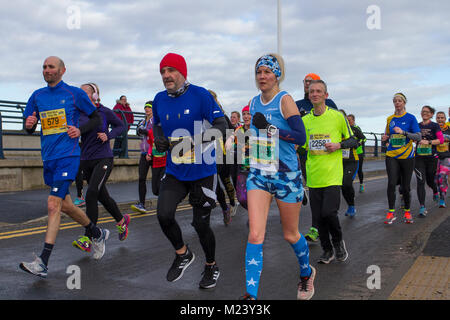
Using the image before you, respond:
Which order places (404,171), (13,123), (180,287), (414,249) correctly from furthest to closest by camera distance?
(13,123)
(404,171)
(414,249)
(180,287)

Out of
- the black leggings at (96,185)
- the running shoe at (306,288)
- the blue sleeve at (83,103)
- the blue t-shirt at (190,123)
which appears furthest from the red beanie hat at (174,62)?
the black leggings at (96,185)

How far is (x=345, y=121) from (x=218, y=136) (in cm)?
206

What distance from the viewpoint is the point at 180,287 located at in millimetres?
4539

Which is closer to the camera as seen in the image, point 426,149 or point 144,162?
point 144,162

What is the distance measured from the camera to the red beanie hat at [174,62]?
172 inches

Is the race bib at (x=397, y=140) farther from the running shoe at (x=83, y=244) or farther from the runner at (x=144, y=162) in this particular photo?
the running shoe at (x=83, y=244)

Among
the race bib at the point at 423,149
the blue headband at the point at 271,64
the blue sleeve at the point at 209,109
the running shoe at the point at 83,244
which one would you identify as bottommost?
the running shoe at the point at 83,244

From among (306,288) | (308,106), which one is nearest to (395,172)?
(308,106)

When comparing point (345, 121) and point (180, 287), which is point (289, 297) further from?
point (345, 121)

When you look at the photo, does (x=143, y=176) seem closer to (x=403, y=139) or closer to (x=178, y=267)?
(x=403, y=139)

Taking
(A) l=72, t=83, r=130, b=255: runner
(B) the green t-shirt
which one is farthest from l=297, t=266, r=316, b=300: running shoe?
(A) l=72, t=83, r=130, b=255: runner

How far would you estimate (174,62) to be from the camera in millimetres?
4379

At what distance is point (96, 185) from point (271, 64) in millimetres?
3218
